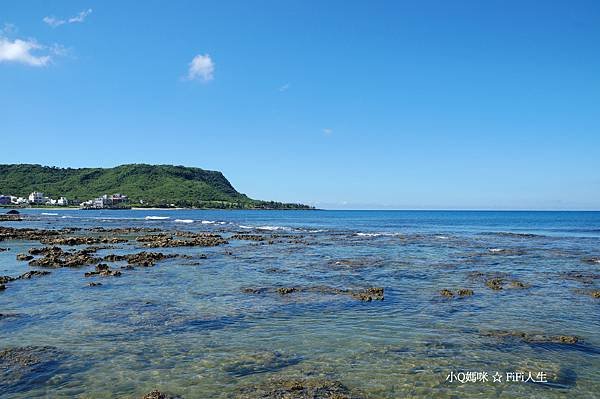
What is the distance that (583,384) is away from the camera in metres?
10.3

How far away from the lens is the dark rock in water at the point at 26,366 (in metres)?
10.1

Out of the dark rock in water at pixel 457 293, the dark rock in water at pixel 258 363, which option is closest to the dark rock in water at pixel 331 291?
the dark rock in water at pixel 457 293

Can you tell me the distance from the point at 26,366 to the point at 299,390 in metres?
7.15

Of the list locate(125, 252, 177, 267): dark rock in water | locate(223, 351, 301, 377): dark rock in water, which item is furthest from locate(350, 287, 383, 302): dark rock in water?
locate(125, 252, 177, 267): dark rock in water

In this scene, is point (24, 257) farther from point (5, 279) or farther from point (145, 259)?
point (5, 279)

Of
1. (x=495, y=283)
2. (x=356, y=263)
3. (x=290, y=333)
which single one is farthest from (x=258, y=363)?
(x=356, y=263)

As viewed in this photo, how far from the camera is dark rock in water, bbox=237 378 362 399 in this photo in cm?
948

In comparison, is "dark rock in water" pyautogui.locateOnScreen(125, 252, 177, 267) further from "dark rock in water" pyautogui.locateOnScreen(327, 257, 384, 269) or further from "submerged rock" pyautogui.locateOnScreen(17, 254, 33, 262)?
"dark rock in water" pyautogui.locateOnScreen(327, 257, 384, 269)

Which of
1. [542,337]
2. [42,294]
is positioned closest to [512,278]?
[542,337]

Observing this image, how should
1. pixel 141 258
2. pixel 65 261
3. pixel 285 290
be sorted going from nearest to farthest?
1. pixel 285 290
2. pixel 65 261
3. pixel 141 258

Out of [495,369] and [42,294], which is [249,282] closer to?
[42,294]

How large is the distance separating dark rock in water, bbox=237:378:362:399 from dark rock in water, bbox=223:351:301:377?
85 cm

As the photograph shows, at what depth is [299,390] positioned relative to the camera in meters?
9.79

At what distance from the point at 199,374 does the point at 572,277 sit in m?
24.2
